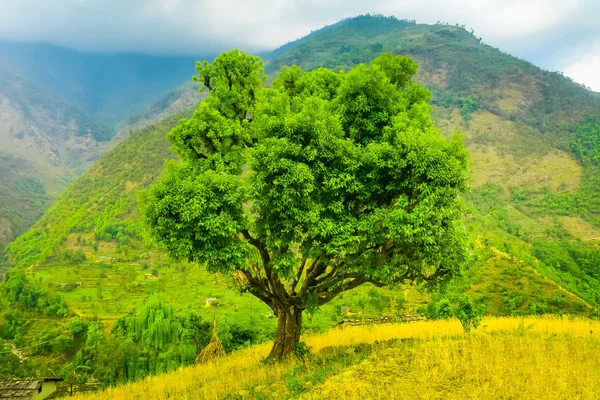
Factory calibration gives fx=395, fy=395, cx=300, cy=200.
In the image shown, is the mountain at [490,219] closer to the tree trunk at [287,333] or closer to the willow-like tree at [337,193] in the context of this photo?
the tree trunk at [287,333]

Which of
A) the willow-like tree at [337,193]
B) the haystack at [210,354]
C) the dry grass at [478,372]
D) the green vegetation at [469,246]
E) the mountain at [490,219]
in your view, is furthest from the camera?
the mountain at [490,219]

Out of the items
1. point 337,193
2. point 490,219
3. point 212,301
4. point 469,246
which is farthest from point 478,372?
point 490,219

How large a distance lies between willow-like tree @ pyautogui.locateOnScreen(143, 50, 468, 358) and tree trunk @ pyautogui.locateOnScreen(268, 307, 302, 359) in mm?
2888

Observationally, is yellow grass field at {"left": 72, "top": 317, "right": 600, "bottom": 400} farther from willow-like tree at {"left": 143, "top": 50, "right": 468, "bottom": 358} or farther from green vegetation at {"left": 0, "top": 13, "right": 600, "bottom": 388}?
willow-like tree at {"left": 143, "top": 50, "right": 468, "bottom": 358}

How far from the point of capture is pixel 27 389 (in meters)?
Answer: 23.1

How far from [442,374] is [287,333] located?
6.51 meters

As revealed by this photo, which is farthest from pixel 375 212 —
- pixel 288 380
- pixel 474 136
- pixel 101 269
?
Answer: pixel 474 136

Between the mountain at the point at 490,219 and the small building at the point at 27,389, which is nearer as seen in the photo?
the small building at the point at 27,389

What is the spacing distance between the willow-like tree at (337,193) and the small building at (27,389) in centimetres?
1837

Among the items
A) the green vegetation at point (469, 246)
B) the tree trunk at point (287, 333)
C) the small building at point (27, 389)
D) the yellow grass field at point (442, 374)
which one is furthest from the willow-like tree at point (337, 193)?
the small building at point (27, 389)

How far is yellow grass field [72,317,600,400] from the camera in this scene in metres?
8.90

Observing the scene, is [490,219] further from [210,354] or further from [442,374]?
[442,374]

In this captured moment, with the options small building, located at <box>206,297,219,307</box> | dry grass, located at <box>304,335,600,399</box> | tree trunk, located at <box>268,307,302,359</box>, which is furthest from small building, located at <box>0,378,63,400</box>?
small building, located at <box>206,297,219,307</box>

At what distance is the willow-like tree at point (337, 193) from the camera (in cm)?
1080
